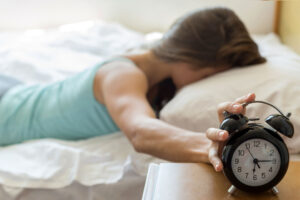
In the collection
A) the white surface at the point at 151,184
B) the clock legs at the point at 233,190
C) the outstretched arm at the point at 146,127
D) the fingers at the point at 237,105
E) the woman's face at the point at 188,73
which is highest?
the fingers at the point at 237,105

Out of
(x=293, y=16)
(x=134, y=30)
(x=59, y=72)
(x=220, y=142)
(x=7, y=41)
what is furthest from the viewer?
(x=134, y=30)

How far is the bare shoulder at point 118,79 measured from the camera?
1056 millimetres

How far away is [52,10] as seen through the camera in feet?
7.60

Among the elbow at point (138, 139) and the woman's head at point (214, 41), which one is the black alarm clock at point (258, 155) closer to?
the elbow at point (138, 139)

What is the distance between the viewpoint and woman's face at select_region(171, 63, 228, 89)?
1167 mm

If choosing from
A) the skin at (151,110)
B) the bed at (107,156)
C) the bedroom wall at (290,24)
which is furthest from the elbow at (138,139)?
the bedroom wall at (290,24)

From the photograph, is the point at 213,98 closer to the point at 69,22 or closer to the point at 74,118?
the point at 74,118

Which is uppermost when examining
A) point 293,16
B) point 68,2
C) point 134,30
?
point 293,16

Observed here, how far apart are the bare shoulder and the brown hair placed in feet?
0.50

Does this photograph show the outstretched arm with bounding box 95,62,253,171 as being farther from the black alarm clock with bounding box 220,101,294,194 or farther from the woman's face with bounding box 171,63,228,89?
the woman's face with bounding box 171,63,228,89

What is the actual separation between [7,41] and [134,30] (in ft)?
2.43

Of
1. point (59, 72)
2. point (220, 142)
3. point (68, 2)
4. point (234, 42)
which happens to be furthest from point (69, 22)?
point (220, 142)

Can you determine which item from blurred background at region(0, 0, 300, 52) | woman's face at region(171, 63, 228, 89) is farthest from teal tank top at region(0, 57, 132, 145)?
blurred background at region(0, 0, 300, 52)

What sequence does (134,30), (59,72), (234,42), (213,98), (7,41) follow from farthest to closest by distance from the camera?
(134,30) → (7,41) → (59,72) → (234,42) → (213,98)
